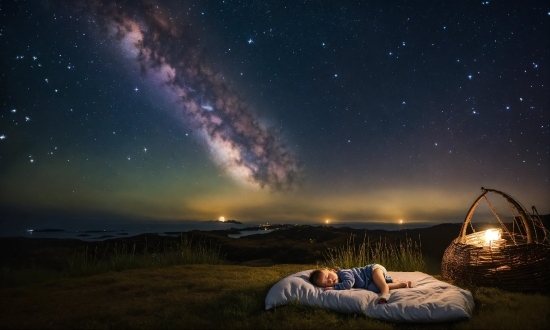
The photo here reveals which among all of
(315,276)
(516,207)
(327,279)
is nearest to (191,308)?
(315,276)

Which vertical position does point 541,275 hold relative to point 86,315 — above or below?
above

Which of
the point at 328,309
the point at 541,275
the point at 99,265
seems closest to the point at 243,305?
the point at 328,309

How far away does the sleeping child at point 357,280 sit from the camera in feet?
19.1

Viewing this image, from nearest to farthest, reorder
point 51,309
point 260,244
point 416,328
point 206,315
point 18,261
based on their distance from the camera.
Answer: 1. point 416,328
2. point 206,315
3. point 51,309
4. point 18,261
5. point 260,244

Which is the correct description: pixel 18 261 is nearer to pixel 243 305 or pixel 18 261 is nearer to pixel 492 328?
pixel 243 305

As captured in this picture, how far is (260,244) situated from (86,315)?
12317 mm

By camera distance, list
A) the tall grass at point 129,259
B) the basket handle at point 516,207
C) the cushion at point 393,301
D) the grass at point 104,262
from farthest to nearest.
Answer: the tall grass at point 129,259, the grass at point 104,262, the basket handle at point 516,207, the cushion at point 393,301

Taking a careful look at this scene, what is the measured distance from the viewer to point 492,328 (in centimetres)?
417

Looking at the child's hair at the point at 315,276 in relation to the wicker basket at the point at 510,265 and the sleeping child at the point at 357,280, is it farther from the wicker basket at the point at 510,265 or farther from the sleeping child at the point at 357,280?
the wicker basket at the point at 510,265

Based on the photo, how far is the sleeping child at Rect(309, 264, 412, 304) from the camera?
583cm

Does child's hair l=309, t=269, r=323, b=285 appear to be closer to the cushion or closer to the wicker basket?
the cushion

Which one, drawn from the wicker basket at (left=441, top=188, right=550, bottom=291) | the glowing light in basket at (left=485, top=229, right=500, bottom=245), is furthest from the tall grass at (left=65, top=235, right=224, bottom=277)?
the glowing light in basket at (left=485, top=229, right=500, bottom=245)

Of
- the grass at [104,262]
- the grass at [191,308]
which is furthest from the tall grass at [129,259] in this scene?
the grass at [191,308]

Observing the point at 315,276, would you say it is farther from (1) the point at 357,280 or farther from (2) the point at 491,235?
(2) the point at 491,235
